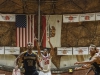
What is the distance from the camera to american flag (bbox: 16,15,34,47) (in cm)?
1667

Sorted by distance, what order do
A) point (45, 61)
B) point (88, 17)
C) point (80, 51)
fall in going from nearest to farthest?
point (45, 61), point (88, 17), point (80, 51)

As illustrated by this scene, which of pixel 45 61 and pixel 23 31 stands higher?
pixel 23 31

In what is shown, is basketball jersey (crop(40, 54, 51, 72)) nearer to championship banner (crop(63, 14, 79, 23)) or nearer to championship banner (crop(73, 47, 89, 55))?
championship banner (crop(73, 47, 89, 55))

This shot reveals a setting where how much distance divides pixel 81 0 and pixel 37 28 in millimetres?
3286

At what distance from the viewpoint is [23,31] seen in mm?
16688

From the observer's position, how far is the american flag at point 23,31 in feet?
54.7

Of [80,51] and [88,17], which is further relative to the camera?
[80,51]

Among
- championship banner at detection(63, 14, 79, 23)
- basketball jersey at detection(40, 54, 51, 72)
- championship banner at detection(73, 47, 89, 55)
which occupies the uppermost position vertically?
championship banner at detection(63, 14, 79, 23)

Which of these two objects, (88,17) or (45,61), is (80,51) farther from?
(45,61)

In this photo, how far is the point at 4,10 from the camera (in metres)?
17.0

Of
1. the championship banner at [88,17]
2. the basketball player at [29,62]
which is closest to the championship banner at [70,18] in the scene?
the championship banner at [88,17]

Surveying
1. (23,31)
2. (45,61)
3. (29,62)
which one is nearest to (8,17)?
(23,31)

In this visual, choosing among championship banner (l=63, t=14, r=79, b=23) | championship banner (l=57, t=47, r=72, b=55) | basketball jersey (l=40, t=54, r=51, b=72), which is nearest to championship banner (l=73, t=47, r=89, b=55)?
championship banner (l=57, t=47, r=72, b=55)

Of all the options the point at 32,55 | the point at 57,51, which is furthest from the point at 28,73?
the point at 57,51
